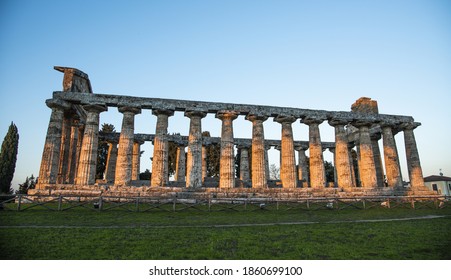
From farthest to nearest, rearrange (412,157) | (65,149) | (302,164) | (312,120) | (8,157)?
(302,164)
(8,157)
(412,157)
(312,120)
(65,149)

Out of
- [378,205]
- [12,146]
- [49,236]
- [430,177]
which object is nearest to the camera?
[49,236]

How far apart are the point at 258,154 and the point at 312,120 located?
7.41 meters

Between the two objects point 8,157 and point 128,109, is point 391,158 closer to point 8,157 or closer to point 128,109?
point 128,109

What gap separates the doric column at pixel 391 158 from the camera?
30.5 metres

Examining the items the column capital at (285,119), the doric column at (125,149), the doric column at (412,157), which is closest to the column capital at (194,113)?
the doric column at (125,149)

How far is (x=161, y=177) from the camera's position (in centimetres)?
2548

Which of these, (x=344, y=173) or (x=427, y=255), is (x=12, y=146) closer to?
(x=344, y=173)

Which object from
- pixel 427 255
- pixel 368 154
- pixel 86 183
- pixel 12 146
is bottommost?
pixel 427 255

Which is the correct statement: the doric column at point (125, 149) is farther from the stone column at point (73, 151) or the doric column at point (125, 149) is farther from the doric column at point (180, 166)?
the doric column at point (180, 166)

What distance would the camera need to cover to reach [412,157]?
104 ft

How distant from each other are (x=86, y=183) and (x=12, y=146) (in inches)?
910

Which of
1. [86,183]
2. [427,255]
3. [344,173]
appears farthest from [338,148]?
[86,183]

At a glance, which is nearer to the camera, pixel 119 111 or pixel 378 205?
pixel 378 205

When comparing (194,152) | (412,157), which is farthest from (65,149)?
(412,157)
